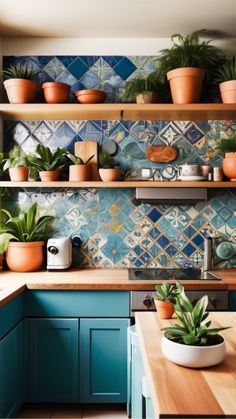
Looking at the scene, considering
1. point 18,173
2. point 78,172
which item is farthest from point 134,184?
point 18,173

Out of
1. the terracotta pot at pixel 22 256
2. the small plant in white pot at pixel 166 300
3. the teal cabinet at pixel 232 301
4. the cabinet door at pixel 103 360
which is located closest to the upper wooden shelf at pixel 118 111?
the terracotta pot at pixel 22 256

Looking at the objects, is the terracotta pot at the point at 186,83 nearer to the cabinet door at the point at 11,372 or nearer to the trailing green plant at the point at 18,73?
the trailing green plant at the point at 18,73

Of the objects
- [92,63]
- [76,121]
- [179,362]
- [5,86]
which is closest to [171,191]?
[76,121]

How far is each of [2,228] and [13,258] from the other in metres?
0.24

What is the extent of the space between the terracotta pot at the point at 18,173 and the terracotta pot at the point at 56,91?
1.79ft

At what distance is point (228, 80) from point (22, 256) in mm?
2004

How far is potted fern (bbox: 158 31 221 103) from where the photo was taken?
9.92 feet

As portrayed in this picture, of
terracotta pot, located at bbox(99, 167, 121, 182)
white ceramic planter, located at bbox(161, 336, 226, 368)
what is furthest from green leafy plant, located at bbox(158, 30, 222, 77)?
white ceramic planter, located at bbox(161, 336, 226, 368)

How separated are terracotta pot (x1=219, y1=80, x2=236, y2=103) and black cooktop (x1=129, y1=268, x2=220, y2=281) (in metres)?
1.27

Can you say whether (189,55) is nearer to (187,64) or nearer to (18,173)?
(187,64)

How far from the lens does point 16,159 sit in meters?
3.15

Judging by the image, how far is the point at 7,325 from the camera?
241 centimetres

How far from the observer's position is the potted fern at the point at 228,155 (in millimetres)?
3121

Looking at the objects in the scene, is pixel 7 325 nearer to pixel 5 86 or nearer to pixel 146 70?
pixel 5 86
